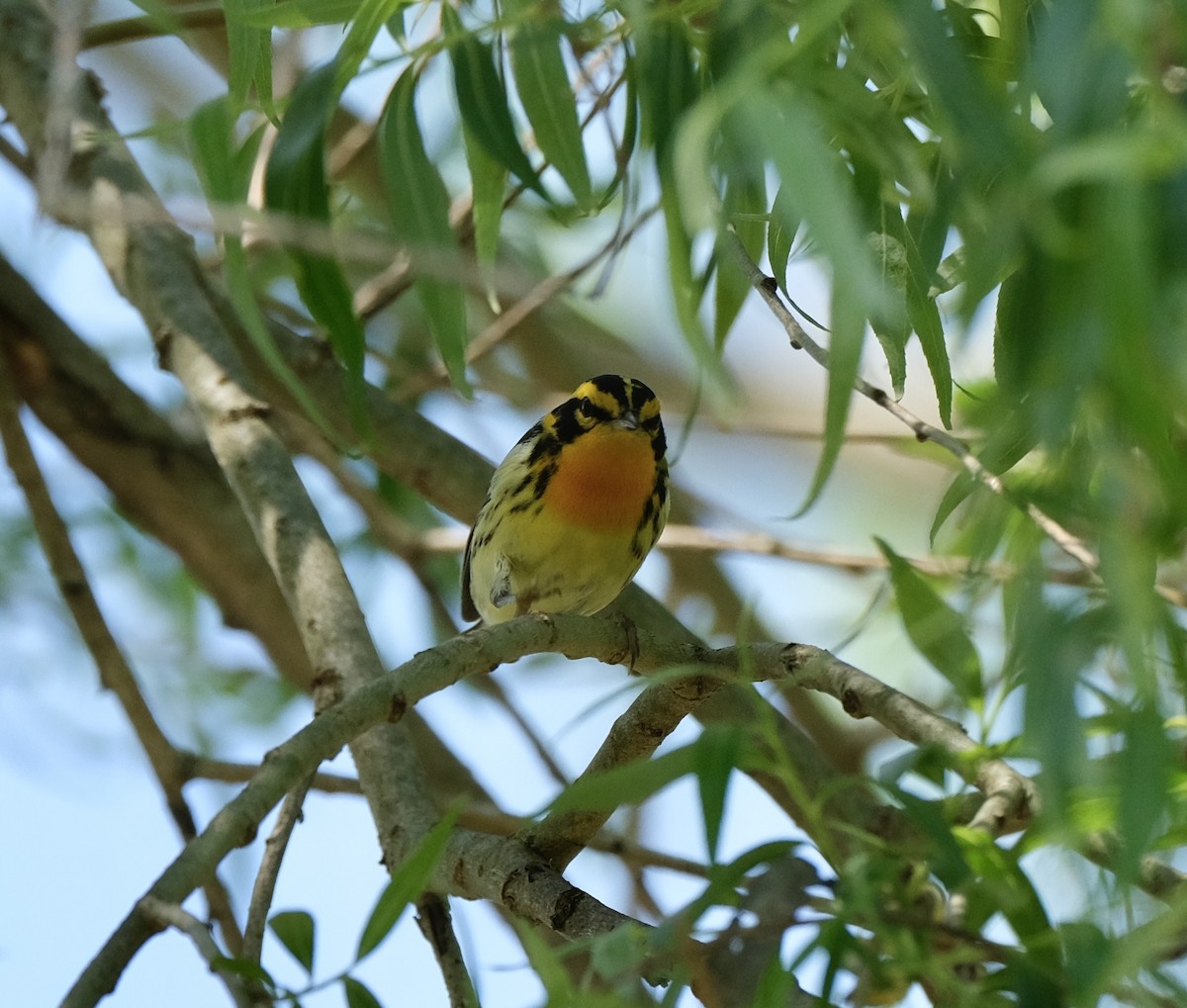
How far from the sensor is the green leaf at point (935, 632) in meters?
2.63

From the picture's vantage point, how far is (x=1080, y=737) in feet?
4.34

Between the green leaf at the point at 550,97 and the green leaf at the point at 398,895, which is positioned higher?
the green leaf at the point at 550,97

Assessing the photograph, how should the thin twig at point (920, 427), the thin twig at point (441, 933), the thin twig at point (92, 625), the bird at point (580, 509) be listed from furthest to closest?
the bird at point (580, 509) → the thin twig at point (92, 625) → the thin twig at point (441, 933) → the thin twig at point (920, 427)

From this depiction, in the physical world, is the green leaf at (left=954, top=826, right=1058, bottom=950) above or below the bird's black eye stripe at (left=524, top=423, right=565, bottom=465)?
below

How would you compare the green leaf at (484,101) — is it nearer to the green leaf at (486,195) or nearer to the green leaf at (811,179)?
the green leaf at (486,195)

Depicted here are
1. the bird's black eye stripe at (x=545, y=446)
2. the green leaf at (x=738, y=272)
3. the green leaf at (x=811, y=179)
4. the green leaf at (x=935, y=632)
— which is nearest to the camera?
the green leaf at (x=811, y=179)

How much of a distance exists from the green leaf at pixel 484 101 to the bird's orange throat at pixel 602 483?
6.52ft

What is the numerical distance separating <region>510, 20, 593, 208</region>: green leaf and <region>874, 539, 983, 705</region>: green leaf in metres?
0.85

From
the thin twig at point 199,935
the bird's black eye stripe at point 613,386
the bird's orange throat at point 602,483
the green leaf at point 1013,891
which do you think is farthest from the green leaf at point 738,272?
the bird's black eye stripe at point 613,386

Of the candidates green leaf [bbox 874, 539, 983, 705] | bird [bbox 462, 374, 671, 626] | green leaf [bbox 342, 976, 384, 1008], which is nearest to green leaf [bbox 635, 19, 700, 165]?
green leaf [bbox 874, 539, 983, 705]

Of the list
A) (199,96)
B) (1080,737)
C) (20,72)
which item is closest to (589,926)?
(1080,737)

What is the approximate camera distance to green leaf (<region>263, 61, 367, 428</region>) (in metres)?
2.15

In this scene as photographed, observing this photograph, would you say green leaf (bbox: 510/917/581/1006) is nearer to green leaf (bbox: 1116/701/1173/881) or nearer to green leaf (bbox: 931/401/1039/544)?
green leaf (bbox: 1116/701/1173/881)

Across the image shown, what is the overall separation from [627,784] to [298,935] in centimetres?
57
